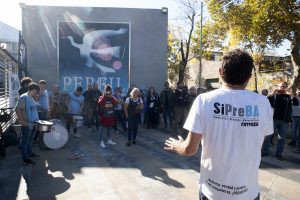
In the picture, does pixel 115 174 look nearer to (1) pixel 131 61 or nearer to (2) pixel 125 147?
(2) pixel 125 147

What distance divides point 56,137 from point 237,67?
25.6ft

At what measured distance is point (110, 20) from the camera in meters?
17.9

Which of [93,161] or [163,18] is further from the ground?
[163,18]

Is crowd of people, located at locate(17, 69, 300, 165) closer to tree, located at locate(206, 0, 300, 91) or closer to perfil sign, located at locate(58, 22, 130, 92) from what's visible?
tree, located at locate(206, 0, 300, 91)

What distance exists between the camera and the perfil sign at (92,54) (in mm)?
17531


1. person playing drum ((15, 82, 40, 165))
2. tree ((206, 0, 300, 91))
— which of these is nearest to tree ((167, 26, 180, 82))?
tree ((206, 0, 300, 91))

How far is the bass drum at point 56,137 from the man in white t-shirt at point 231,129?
7.27 metres

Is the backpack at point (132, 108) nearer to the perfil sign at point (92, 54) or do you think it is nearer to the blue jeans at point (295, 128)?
the blue jeans at point (295, 128)

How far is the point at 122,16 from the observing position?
18.0m

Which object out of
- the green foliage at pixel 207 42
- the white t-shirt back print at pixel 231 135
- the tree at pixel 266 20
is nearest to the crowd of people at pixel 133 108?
the tree at pixel 266 20

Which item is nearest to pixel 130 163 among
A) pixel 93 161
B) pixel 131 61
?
pixel 93 161

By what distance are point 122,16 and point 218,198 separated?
16529 mm

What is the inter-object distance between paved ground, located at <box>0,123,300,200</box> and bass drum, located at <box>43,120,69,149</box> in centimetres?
17

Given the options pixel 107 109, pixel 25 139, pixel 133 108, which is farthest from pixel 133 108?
pixel 25 139
